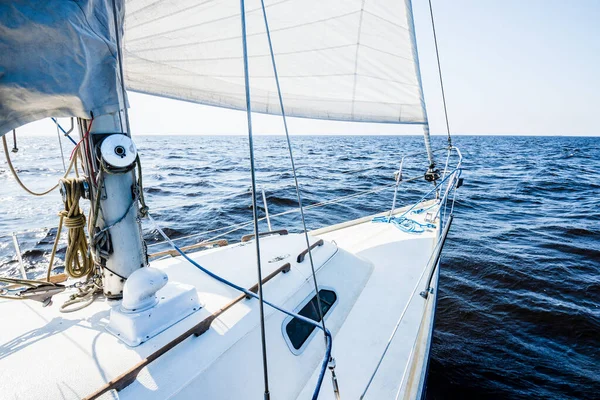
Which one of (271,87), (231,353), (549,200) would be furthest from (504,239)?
(231,353)

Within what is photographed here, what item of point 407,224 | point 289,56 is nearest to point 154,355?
point 289,56

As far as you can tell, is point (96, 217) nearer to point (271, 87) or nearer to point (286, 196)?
point (271, 87)

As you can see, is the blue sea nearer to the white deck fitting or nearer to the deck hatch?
the white deck fitting

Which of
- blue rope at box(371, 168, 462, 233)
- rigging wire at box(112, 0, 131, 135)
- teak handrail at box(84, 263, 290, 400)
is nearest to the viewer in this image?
teak handrail at box(84, 263, 290, 400)

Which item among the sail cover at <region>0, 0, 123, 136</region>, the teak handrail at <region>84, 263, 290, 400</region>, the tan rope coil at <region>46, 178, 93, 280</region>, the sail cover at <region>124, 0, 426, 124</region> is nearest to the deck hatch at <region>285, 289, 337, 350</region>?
the teak handrail at <region>84, 263, 290, 400</region>

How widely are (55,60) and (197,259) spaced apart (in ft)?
6.23

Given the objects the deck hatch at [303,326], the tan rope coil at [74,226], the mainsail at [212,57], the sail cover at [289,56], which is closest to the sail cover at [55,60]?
the mainsail at [212,57]

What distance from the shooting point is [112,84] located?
137 centimetres

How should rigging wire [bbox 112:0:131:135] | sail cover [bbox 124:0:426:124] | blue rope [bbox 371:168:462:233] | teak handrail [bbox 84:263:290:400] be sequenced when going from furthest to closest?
blue rope [bbox 371:168:462:233] < sail cover [bbox 124:0:426:124] < rigging wire [bbox 112:0:131:135] < teak handrail [bbox 84:263:290:400]

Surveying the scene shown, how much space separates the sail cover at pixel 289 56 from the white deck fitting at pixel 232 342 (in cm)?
166

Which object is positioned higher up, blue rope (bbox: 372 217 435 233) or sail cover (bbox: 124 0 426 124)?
sail cover (bbox: 124 0 426 124)

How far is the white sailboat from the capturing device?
4.09 feet

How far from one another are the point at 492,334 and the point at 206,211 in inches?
340

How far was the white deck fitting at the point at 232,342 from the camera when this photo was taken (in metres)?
1.32
